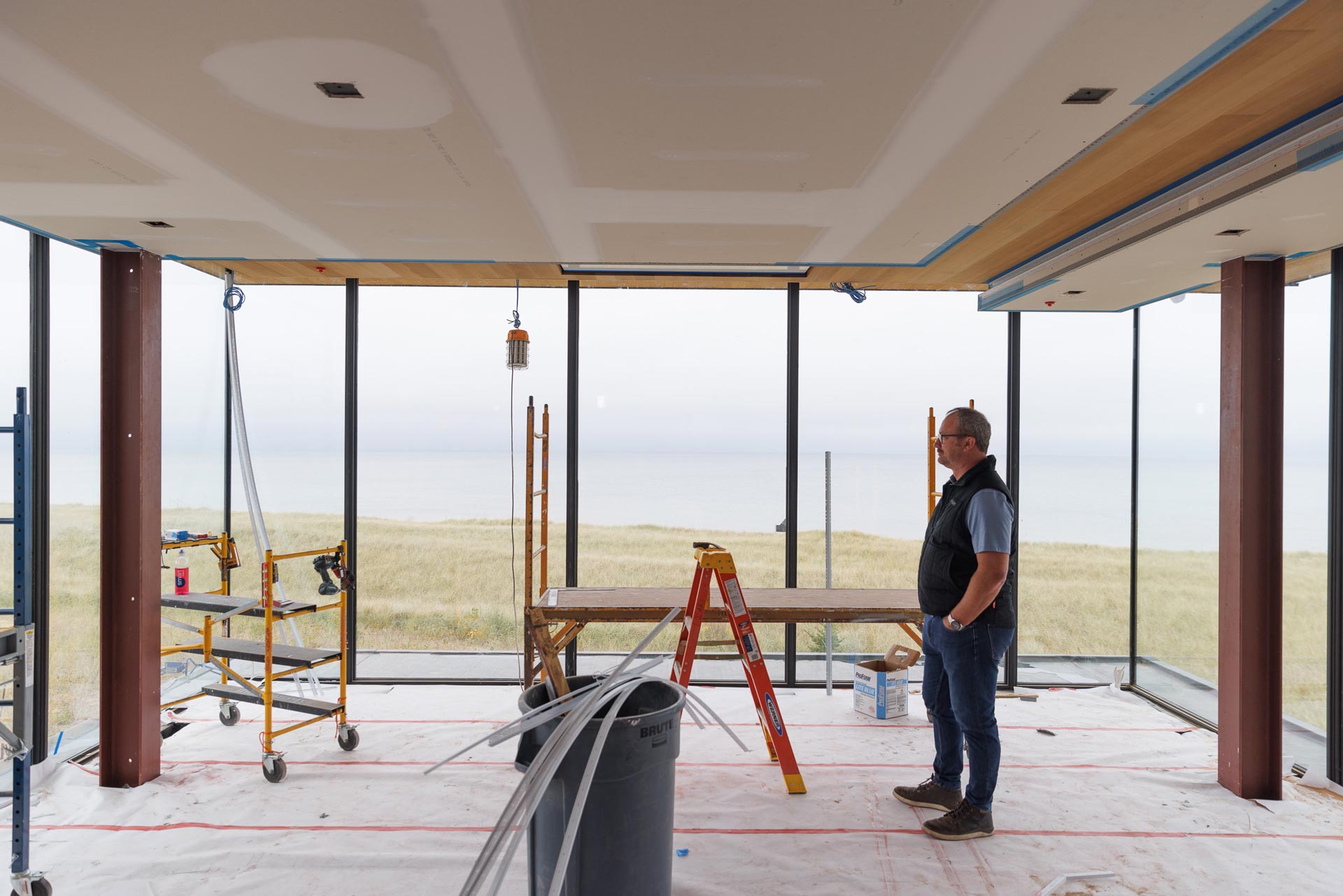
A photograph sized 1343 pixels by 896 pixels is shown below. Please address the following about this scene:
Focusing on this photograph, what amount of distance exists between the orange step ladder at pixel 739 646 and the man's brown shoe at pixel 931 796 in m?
0.41

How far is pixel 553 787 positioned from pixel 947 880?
4.62 feet

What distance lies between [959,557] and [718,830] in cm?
137

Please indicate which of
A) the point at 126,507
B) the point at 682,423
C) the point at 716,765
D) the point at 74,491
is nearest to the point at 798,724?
the point at 716,765

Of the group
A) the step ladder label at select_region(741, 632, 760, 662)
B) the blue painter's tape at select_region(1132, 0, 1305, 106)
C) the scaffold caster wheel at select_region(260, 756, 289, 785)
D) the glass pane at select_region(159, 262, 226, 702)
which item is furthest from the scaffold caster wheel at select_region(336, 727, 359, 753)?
the blue painter's tape at select_region(1132, 0, 1305, 106)

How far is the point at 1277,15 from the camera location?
4.66ft

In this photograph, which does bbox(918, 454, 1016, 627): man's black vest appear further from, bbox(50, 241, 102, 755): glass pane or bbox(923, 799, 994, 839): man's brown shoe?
bbox(50, 241, 102, 755): glass pane

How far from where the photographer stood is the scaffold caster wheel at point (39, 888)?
7.45 ft

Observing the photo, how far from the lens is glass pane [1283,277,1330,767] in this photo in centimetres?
343

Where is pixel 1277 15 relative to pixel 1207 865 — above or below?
above

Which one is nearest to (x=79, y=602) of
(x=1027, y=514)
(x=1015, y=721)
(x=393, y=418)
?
(x=393, y=418)

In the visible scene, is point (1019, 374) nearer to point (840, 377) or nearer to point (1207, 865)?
point (840, 377)

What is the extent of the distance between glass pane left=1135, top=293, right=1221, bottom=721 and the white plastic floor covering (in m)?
0.57

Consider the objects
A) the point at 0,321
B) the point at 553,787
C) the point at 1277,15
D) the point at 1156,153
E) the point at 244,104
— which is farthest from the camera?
the point at 0,321

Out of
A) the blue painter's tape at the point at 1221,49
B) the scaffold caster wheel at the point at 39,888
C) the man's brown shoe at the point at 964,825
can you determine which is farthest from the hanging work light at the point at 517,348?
the blue painter's tape at the point at 1221,49
